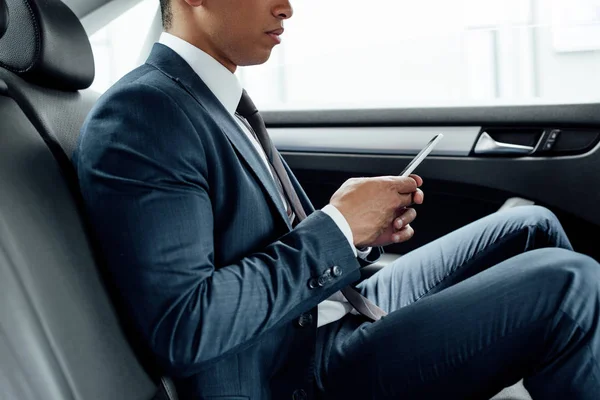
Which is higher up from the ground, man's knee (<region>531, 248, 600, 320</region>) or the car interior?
the car interior

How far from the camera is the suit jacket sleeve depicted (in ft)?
2.64

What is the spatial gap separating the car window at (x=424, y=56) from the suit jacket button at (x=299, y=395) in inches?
41.9

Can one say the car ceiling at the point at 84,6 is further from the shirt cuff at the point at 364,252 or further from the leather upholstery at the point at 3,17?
the shirt cuff at the point at 364,252

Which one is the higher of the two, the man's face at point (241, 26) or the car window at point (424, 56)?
the man's face at point (241, 26)

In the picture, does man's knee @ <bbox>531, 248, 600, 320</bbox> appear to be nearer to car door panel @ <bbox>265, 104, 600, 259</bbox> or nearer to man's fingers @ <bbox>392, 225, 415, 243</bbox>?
man's fingers @ <bbox>392, 225, 415, 243</bbox>

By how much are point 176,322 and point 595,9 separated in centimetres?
173

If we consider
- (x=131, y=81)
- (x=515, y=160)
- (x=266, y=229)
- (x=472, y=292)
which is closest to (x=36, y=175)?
(x=131, y=81)

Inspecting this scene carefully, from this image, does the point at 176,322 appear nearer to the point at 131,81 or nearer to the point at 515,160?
the point at 131,81

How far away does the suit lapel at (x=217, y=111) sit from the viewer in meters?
0.93

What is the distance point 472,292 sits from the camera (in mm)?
910

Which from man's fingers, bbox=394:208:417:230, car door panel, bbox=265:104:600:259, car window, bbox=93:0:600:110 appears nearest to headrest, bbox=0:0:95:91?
man's fingers, bbox=394:208:417:230

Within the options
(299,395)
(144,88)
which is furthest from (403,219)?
(144,88)

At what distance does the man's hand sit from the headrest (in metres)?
0.44

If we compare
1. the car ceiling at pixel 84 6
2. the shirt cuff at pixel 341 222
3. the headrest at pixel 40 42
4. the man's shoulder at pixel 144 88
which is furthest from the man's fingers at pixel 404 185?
the car ceiling at pixel 84 6
